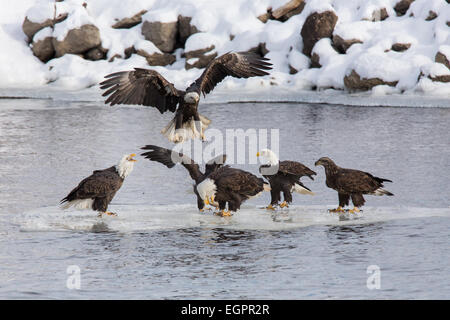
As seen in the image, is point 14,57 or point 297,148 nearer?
point 297,148

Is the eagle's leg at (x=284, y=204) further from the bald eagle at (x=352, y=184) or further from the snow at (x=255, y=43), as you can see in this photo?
the snow at (x=255, y=43)

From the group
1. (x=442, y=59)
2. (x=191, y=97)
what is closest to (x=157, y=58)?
(x=442, y=59)

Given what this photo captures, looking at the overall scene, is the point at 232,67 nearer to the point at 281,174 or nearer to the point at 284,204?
the point at 281,174

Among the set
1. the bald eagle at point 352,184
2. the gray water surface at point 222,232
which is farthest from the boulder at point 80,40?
the bald eagle at point 352,184

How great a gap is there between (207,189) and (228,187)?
21cm

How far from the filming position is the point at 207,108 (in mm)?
16938

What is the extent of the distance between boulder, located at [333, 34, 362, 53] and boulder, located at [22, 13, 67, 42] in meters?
7.60

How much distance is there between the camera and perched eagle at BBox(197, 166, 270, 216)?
8.06 meters

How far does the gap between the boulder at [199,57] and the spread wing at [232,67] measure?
10.1 meters

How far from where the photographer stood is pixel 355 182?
8.15 metres
